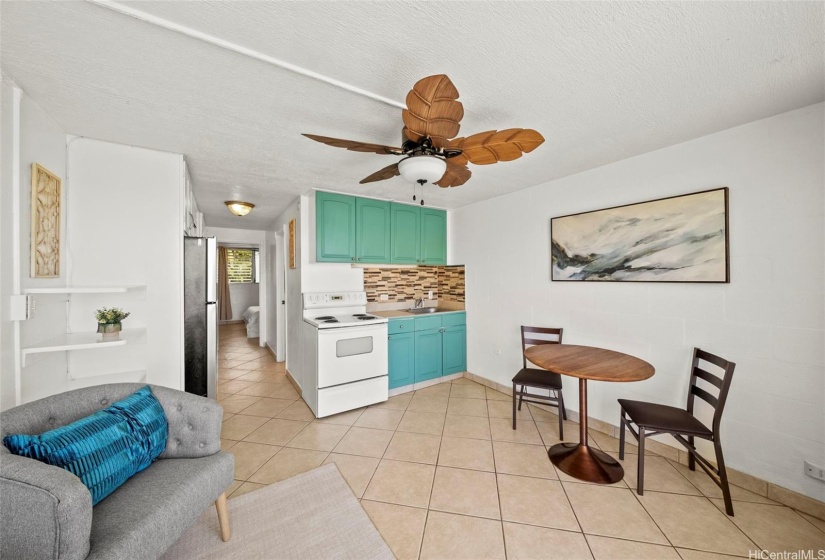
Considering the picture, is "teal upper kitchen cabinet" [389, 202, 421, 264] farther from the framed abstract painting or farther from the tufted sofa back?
the tufted sofa back

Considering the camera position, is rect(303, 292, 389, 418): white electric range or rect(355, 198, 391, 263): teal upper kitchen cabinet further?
rect(355, 198, 391, 263): teal upper kitchen cabinet

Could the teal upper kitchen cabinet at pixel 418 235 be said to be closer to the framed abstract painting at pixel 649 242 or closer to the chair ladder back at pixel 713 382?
the framed abstract painting at pixel 649 242

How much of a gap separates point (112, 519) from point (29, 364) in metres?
1.23

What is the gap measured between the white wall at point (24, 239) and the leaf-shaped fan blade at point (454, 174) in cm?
215

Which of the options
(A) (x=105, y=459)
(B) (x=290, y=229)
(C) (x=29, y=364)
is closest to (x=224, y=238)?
(B) (x=290, y=229)

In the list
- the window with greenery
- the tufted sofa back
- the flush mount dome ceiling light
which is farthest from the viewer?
the window with greenery

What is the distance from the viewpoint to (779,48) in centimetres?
130

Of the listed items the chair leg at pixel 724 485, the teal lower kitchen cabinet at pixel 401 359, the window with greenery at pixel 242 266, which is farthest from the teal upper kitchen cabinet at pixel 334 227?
the window with greenery at pixel 242 266

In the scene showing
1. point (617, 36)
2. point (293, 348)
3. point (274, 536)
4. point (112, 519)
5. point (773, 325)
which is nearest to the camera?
point (112, 519)

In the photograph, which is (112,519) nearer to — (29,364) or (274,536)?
(274,536)

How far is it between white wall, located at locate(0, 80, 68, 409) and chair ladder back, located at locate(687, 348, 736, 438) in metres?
3.72

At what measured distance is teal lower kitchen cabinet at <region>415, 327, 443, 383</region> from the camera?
3.74 m

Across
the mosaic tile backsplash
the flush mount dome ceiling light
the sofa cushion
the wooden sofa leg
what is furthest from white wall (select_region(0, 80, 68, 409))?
the mosaic tile backsplash

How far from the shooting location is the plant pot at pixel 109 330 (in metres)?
1.92
